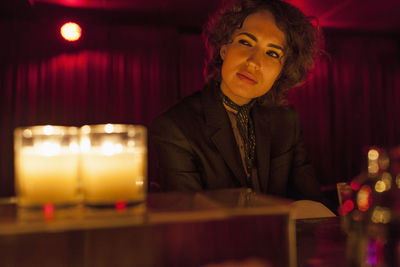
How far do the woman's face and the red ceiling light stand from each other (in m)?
3.42

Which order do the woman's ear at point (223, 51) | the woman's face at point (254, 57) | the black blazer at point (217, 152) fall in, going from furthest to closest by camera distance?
the woman's ear at point (223, 51), the woman's face at point (254, 57), the black blazer at point (217, 152)

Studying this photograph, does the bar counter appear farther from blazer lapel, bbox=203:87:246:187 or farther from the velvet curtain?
the velvet curtain

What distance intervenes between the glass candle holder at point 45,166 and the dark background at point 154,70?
368 cm

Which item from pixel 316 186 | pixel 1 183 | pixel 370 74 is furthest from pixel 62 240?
pixel 370 74

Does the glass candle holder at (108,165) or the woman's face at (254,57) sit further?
the woman's face at (254,57)

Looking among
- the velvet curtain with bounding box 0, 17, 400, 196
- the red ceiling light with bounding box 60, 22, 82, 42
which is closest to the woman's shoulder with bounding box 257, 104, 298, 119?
the velvet curtain with bounding box 0, 17, 400, 196

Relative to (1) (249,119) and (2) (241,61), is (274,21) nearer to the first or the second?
(2) (241,61)

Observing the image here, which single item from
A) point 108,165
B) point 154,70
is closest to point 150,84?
point 154,70

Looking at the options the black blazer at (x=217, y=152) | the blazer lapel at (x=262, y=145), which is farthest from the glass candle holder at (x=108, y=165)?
the blazer lapel at (x=262, y=145)

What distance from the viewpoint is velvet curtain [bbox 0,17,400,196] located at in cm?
441

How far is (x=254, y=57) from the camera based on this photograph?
4.81ft

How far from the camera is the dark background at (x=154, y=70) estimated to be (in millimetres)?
4219

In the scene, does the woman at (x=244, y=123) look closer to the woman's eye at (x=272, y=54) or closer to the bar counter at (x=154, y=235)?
the woman's eye at (x=272, y=54)

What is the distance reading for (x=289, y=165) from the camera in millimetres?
1571
